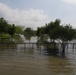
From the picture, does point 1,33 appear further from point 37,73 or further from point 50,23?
point 37,73

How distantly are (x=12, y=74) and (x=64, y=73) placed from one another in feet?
12.3

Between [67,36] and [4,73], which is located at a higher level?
[67,36]

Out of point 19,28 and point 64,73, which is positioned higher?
point 19,28

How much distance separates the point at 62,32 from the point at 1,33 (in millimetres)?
47013

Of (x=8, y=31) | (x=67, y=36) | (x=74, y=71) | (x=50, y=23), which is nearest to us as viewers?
(x=74, y=71)

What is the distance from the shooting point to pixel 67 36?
104ft

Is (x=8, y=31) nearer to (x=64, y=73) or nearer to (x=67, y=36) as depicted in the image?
(x=67, y=36)

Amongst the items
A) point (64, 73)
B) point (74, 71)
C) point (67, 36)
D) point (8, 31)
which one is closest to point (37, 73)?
point (64, 73)

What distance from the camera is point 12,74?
49.7 feet

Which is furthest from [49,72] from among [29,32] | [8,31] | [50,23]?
[29,32]

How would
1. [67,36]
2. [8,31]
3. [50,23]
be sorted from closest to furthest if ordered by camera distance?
[67,36]
[50,23]
[8,31]

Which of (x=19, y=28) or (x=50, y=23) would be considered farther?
(x=19, y=28)

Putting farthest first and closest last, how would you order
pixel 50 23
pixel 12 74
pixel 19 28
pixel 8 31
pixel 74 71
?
1. pixel 19 28
2. pixel 8 31
3. pixel 50 23
4. pixel 74 71
5. pixel 12 74

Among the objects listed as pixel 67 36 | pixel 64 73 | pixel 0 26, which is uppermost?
pixel 0 26
